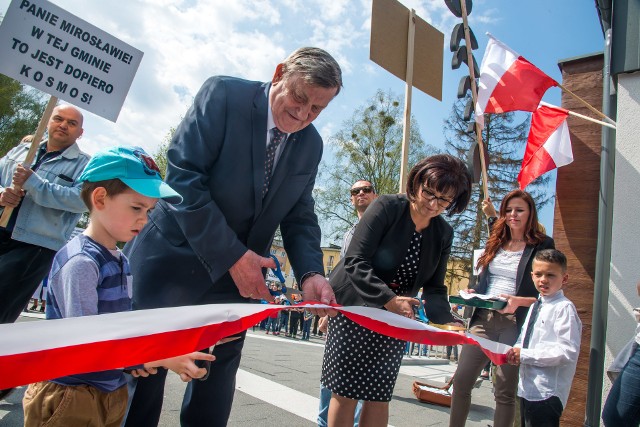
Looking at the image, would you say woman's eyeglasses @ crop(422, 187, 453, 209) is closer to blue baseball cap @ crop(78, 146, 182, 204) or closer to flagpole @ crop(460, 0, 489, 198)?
blue baseball cap @ crop(78, 146, 182, 204)

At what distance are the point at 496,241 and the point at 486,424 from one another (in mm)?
2023

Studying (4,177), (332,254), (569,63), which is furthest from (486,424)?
(332,254)

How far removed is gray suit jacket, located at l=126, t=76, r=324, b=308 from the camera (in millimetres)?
1854

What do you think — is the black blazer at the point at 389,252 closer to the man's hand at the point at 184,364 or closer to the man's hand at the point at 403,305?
the man's hand at the point at 403,305

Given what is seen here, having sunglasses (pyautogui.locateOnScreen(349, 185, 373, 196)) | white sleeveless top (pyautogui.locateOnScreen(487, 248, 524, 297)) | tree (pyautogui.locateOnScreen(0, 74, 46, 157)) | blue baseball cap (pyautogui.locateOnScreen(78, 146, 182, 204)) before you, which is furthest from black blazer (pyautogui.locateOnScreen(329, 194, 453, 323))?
tree (pyautogui.locateOnScreen(0, 74, 46, 157))

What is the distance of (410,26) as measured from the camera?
176 inches

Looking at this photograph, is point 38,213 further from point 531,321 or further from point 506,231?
point 506,231

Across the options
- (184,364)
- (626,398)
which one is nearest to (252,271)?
(184,364)

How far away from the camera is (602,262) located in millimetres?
4441

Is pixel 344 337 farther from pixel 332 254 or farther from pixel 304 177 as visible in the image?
pixel 332 254

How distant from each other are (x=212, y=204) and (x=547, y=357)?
2.19 m

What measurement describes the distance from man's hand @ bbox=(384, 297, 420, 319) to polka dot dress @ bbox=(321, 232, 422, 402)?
267mm

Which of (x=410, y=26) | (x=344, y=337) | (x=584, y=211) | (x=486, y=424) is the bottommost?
(x=486, y=424)

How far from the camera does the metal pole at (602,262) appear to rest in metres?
4.18
